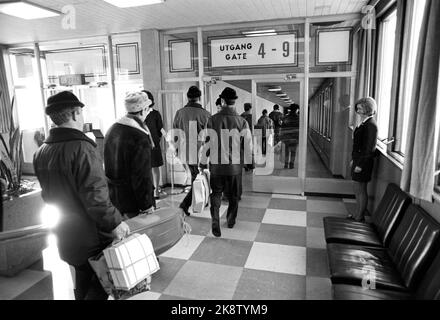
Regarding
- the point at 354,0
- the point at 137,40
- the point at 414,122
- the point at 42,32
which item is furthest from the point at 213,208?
the point at 42,32

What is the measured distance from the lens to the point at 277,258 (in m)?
3.26

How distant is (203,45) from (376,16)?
2.80m

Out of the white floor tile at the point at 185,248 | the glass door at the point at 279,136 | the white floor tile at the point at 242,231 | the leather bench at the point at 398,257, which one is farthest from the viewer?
the glass door at the point at 279,136

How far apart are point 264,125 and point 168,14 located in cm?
246

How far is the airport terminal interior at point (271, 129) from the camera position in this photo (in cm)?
232

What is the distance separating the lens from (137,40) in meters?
6.04

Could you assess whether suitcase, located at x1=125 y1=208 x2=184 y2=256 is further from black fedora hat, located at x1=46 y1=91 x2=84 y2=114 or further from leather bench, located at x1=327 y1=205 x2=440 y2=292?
leather bench, located at x1=327 y1=205 x2=440 y2=292

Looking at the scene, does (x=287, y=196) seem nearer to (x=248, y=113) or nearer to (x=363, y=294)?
(x=248, y=113)

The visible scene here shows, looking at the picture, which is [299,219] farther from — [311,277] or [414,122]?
[414,122]

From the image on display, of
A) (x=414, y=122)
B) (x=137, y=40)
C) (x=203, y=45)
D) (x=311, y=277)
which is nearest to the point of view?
(x=414, y=122)

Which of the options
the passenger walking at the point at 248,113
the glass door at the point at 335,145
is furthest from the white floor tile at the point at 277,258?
the passenger walking at the point at 248,113

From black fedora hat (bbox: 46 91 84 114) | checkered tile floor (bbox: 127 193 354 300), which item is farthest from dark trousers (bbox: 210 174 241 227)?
black fedora hat (bbox: 46 91 84 114)

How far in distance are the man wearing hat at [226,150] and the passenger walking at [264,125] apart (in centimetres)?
196

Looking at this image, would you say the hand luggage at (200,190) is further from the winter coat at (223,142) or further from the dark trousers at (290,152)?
the dark trousers at (290,152)
